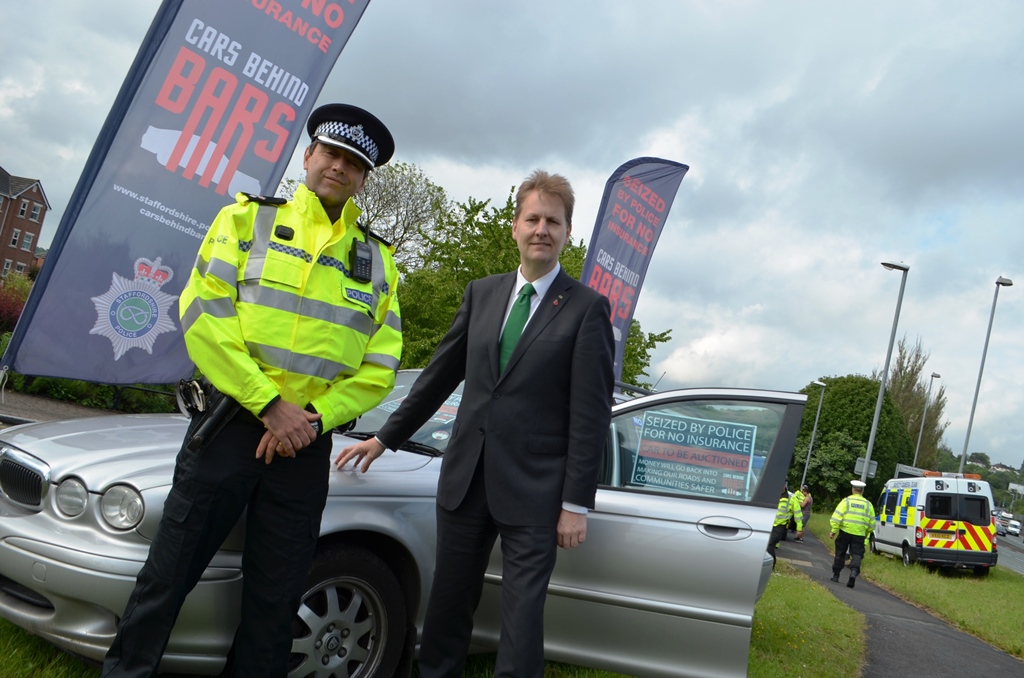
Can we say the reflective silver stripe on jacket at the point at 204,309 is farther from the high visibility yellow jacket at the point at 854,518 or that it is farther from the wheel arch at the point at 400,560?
the high visibility yellow jacket at the point at 854,518

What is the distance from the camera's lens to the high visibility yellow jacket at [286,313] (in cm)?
240

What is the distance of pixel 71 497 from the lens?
263 centimetres

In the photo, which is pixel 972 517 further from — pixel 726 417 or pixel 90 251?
pixel 90 251

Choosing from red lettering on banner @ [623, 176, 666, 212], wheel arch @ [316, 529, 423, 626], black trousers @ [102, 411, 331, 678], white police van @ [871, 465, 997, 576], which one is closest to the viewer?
black trousers @ [102, 411, 331, 678]

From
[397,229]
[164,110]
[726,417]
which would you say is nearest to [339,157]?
[726,417]

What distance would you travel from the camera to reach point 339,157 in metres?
2.80

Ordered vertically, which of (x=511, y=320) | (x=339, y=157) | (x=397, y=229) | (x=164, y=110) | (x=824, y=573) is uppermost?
(x=397, y=229)

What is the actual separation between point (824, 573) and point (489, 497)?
51.2 ft

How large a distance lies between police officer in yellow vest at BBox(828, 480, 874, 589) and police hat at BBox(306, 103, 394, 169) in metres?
13.6

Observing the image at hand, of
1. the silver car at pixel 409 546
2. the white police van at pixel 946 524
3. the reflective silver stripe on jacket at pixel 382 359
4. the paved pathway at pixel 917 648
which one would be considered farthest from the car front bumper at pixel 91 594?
the white police van at pixel 946 524

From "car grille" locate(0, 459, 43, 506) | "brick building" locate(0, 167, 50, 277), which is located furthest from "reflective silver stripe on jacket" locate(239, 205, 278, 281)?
"brick building" locate(0, 167, 50, 277)

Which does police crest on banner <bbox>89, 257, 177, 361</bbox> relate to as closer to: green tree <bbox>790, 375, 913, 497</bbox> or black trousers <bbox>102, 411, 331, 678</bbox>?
black trousers <bbox>102, 411, 331, 678</bbox>

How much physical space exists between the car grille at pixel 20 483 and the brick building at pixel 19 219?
6824 cm

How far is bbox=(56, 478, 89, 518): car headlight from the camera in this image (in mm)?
2604
